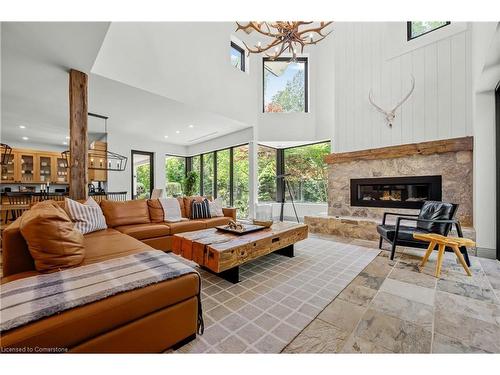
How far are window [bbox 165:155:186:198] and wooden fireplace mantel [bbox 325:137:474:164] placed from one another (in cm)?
534

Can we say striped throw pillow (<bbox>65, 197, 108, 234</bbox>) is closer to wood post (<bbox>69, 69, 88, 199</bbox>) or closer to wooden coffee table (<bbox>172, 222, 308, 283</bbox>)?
wood post (<bbox>69, 69, 88, 199</bbox>)

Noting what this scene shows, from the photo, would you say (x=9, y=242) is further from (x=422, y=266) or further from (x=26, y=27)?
(x=422, y=266)

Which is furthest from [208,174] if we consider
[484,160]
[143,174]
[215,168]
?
[484,160]

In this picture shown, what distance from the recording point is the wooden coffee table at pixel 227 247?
1956 mm

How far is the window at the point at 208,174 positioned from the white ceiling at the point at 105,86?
112 cm

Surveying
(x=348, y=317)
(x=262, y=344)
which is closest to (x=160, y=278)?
(x=262, y=344)

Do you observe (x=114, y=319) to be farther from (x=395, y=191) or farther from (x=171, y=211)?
(x=395, y=191)

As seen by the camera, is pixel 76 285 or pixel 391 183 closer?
pixel 76 285

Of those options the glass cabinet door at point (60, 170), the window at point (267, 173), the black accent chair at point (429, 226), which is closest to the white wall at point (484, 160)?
the black accent chair at point (429, 226)

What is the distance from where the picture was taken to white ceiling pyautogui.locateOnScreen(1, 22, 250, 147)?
246 cm

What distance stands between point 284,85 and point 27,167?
769 cm

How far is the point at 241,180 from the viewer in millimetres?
6438

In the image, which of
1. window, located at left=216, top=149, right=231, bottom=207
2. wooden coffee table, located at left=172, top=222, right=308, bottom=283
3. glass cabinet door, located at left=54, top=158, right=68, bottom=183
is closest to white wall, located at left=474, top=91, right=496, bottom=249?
wooden coffee table, located at left=172, top=222, right=308, bottom=283

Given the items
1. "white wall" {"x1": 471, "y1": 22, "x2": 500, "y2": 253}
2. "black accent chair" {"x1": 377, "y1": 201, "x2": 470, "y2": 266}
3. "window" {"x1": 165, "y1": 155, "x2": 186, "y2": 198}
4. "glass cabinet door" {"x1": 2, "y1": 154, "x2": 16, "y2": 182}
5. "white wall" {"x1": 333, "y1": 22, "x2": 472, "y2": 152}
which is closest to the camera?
"black accent chair" {"x1": 377, "y1": 201, "x2": 470, "y2": 266}
